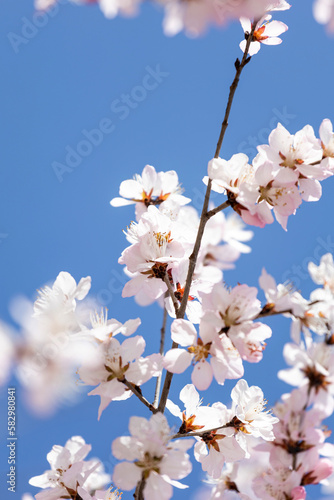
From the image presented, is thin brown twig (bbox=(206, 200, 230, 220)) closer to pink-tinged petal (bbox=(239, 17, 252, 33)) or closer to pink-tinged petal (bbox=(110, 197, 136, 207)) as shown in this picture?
pink-tinged petal (bbox=(110, 197, 136, 207))

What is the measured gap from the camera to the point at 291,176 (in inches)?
43.1

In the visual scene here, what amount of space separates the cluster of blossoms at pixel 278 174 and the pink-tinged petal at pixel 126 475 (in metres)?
0.56

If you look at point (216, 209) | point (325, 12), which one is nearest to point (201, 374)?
point (216, 209)

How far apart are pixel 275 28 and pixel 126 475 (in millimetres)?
1128

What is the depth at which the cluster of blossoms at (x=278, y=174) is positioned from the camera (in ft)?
3.51

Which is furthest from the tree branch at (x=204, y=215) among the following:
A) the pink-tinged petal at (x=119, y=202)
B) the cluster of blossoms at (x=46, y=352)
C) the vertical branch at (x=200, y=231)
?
the pink-tinged petal at (x=119, y=202)

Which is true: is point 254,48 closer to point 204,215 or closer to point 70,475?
point 204,215

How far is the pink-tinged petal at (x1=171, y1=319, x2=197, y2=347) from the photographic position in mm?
966

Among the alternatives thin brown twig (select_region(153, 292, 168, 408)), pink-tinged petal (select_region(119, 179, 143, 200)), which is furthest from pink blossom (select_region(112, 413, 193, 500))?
pink-tinged petal (select_region(119, 179, 143, 200))

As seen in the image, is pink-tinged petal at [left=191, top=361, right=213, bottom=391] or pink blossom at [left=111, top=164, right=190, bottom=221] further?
pink blossom at [left=111, top=164, right=190, bottom=221]

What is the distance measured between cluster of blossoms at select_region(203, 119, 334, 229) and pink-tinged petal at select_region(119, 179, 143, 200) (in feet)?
0.91

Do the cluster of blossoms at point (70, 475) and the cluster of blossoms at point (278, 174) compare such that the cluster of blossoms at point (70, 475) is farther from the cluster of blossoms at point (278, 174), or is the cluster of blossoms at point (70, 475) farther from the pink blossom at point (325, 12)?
the pink blossom at point (325, 12)

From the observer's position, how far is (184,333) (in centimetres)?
97

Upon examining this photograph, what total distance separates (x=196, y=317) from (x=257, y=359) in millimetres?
183
